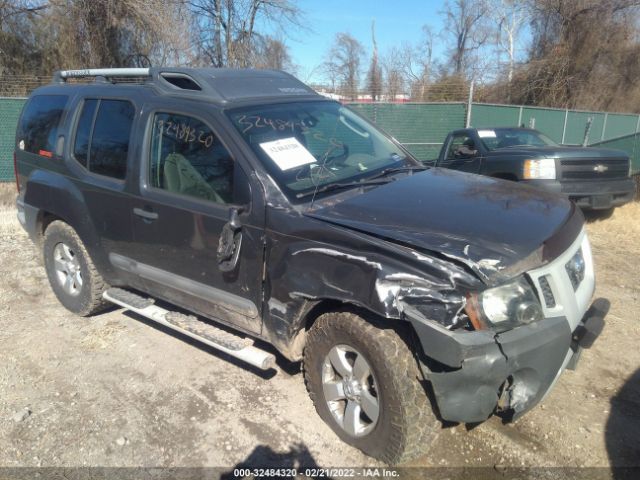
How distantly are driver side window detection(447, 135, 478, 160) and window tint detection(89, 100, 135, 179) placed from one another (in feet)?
17.7

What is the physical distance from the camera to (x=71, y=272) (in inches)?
186

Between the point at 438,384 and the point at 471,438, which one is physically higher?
the point at 438,384

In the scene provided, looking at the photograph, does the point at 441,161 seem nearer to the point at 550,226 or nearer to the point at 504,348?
the point at 550,226

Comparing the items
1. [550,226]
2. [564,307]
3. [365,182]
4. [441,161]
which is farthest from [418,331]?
[441,161]

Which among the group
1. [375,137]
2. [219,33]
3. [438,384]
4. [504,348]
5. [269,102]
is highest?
[219,33]

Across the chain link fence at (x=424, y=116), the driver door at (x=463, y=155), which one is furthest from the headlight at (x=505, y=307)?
the chain link fence at (x=424, y=116)

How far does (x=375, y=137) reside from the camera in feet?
13.6

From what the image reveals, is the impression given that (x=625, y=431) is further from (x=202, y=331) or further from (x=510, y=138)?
(x=510, y=138)

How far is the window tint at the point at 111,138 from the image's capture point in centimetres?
388

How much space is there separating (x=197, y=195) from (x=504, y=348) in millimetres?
2083

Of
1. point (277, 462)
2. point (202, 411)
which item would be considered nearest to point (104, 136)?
point (202, 411)

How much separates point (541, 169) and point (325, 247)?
519 cm

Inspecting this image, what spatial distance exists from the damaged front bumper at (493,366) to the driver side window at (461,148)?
5631 mm

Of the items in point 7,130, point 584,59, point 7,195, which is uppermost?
point 584,59
